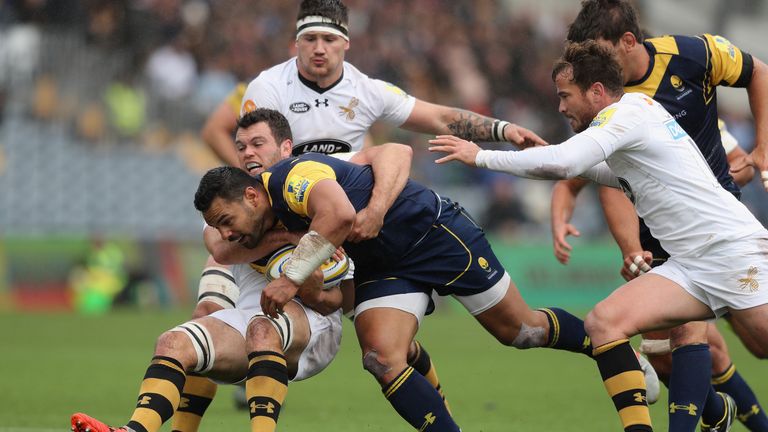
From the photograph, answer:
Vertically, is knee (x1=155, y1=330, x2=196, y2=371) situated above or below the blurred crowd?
below

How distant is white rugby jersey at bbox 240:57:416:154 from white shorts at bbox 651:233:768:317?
2.36m

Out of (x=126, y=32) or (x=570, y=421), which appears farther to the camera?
(x=126, y=32)

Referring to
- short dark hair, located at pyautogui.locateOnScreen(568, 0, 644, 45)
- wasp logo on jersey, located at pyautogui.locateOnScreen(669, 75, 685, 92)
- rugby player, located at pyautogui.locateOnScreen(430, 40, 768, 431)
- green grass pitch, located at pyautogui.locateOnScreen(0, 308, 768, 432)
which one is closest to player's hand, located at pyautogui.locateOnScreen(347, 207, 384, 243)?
rugby player, located at pyautogui.locateOnScreen(430, 40, 768, 431)

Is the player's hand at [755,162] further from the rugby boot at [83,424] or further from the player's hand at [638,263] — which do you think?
the rugby boot at [83,424]

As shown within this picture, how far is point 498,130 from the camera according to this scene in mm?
7102

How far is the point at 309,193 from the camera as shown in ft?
18.5

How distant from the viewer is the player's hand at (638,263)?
21.2 feet

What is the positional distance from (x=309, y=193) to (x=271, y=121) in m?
1.08

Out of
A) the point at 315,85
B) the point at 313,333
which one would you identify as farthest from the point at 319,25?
the point at 313,333

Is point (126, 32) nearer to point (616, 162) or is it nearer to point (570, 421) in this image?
point (570, 421)

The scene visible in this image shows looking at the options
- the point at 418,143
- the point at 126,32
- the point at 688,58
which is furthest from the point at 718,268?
the point at 126,32

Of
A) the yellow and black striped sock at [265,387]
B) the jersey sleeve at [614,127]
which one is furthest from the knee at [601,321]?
the yellow and black striped sock at [265,387]

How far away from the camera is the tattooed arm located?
709 centimetres

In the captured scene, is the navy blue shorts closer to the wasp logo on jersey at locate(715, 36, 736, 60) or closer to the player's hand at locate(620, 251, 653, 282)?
the player's hand at locate(620, 251, 653, 282)
